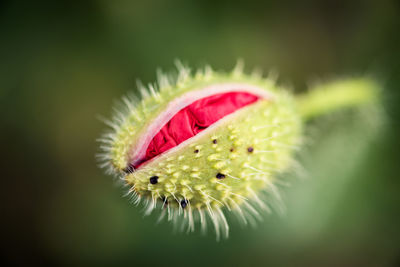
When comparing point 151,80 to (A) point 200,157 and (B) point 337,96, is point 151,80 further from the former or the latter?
(A) point 200,157

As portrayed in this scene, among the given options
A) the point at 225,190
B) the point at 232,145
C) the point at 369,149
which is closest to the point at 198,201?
the point at 225,190

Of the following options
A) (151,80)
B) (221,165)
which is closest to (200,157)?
(221,165)

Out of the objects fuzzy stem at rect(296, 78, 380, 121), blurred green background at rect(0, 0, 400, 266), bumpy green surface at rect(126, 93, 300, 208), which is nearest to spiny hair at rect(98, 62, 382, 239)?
bumpy green surface at rect(126, 93, 300, 208)

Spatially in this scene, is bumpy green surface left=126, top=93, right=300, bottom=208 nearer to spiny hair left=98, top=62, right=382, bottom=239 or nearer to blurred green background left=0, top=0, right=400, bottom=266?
spiny hair left=98, top=62, right=382, bottom=239

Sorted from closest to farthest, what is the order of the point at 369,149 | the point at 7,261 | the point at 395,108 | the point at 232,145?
1. the point at 232,145
2. the point at 395,108
3. the point at 369,149
4. the point at 7,261

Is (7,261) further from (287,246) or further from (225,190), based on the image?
(225,190)
